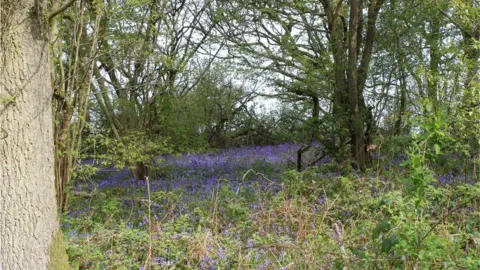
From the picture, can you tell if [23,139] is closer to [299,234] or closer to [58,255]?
[58,255]

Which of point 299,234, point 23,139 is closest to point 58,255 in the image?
point 23,139

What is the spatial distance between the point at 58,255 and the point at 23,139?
2.92ft

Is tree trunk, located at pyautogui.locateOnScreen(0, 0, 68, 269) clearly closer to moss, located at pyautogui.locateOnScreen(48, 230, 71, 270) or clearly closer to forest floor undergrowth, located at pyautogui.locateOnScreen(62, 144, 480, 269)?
moss, located at pyautogui.locateOnScreen(48, 230, 71, 270)

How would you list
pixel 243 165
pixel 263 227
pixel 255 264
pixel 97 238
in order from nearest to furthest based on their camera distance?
pixel 255 264
pixel 97 238
pixel 263 227
pixel 243 165

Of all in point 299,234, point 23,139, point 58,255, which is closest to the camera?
point 23,139

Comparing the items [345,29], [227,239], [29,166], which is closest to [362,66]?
[345,29]

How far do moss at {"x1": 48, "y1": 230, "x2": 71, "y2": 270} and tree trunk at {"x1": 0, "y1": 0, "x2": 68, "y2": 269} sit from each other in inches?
1.2

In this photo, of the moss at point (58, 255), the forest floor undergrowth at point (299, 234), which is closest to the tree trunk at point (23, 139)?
the moss at point (58, 255)

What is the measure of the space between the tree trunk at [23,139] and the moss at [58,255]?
3 cm

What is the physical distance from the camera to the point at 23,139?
3.24 meters

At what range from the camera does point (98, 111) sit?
9.41 metres

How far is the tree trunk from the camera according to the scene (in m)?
3.20

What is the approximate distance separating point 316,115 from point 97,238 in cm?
583

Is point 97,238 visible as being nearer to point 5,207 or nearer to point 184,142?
point 5,207
